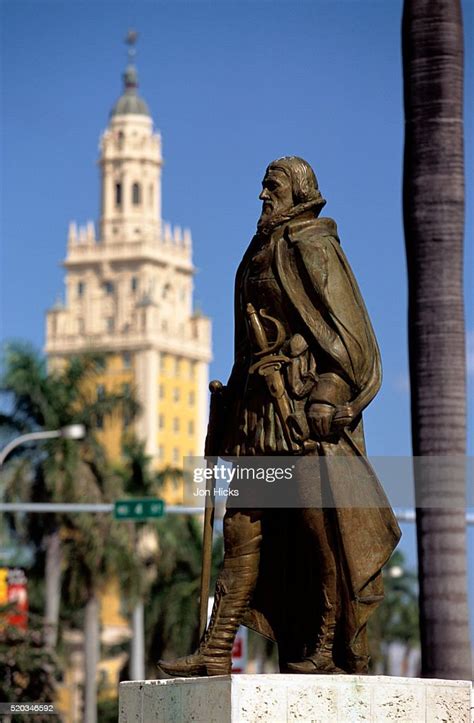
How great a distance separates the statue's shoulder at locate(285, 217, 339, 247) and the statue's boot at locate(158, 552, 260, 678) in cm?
175

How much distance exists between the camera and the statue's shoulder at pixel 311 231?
11188 millimetres

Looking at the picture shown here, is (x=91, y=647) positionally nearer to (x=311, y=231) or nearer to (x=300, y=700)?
(x=311, y=231)

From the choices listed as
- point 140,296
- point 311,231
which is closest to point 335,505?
point 311,231

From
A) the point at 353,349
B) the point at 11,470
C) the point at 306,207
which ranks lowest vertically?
the point at 353,349

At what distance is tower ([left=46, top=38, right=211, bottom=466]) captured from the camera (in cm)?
15462

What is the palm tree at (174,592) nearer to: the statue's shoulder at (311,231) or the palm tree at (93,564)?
the palm tree at (93,564)

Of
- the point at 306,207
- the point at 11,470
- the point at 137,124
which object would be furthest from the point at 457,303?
the point at 137,124

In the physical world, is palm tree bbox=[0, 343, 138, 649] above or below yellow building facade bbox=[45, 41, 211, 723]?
below

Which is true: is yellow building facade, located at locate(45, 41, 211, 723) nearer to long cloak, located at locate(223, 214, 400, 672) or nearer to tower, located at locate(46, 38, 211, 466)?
tower, located at locate(46, 38, 211, 466)

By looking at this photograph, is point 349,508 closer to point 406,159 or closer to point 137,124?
point 406,159

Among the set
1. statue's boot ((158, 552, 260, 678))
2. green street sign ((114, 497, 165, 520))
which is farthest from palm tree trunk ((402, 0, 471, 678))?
green street sign ((114, 497, 165, 520))

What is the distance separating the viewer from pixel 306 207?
37.1 feet

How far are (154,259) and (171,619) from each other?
356ft

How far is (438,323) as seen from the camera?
15812 millimetres
